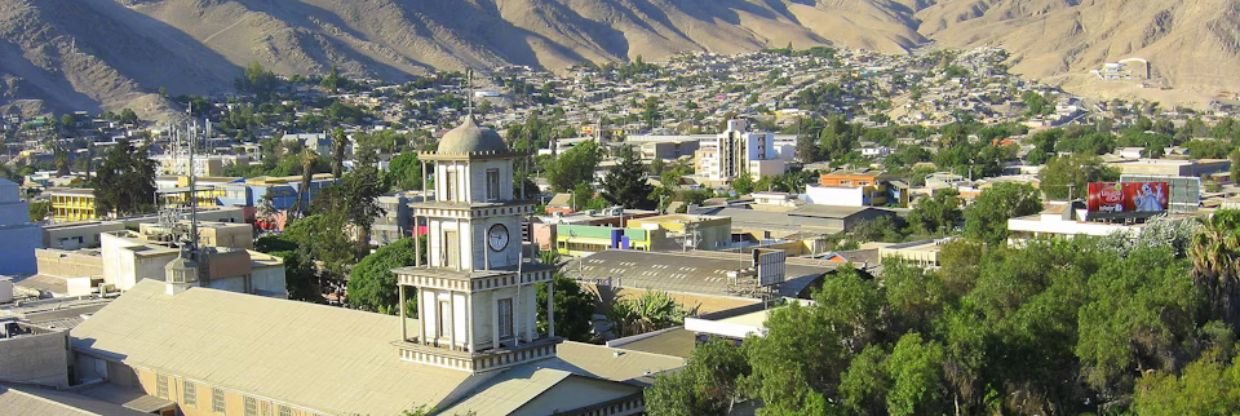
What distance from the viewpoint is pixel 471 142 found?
26.8m

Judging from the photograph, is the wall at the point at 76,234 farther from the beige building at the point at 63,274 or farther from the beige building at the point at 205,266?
the beige building at the point at 205,266

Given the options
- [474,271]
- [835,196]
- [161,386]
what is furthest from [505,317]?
[835,196]

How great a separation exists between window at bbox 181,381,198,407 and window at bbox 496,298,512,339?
20.7 feet

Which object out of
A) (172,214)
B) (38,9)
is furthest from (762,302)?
(38,9)

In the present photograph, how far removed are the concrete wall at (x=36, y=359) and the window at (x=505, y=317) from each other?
9.78m

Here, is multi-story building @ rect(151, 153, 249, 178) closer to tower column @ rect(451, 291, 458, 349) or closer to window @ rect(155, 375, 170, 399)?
window @ rect(155, 375, 170, 399)

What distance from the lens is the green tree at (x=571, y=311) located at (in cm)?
3850

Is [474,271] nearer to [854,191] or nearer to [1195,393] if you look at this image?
[1195,393]

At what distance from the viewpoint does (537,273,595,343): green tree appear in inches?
1516

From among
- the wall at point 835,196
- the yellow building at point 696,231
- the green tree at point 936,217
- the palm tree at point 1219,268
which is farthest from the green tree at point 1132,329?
the wall at point 835,196

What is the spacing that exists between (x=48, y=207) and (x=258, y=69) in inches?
4102

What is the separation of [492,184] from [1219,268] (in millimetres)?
14802

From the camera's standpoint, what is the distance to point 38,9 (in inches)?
6900

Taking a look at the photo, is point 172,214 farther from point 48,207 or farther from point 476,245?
point 48,207
